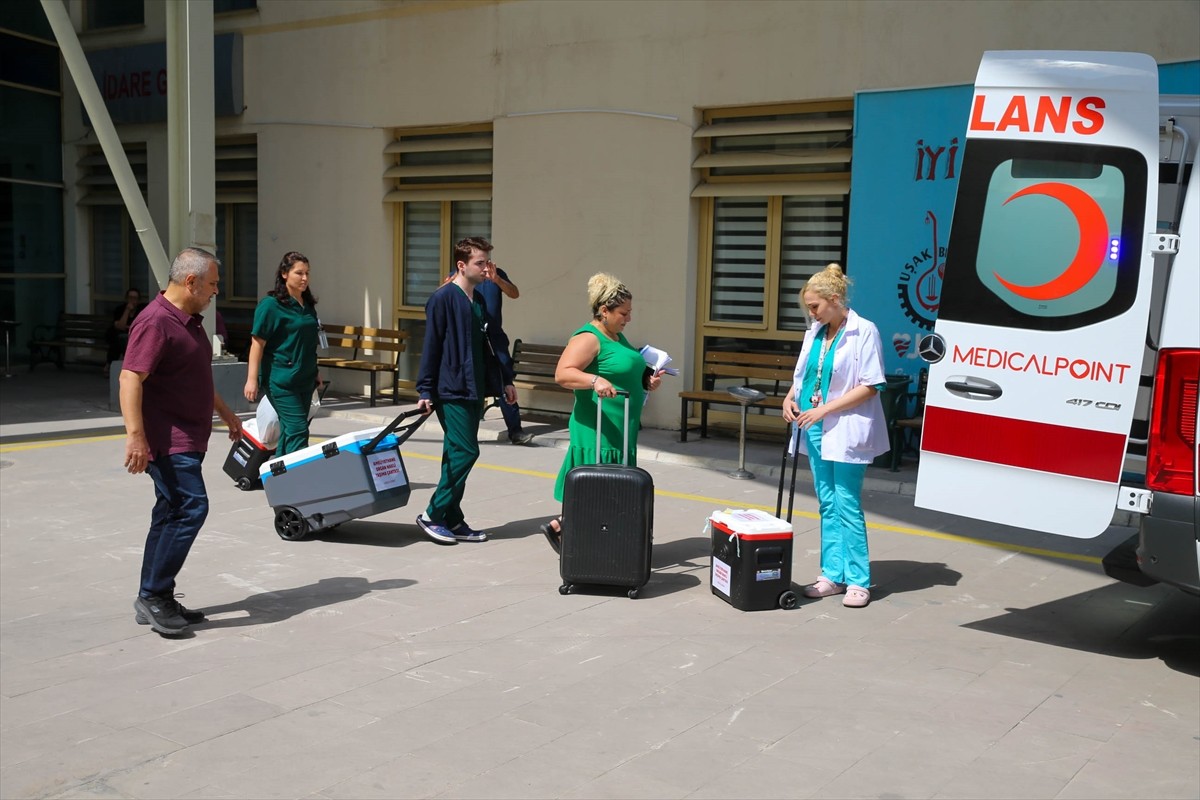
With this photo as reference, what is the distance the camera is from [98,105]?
12891 millimetres

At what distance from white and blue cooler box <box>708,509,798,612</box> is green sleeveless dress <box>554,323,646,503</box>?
2.71 ft

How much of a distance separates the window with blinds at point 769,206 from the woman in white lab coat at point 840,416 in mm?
5511

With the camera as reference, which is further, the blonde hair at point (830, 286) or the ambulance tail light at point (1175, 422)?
the blonde hair at point (830, 286)

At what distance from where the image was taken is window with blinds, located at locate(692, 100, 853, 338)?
39.9ft

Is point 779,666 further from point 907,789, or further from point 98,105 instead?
point 98,105

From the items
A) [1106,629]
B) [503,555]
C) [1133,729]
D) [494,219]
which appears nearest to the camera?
[1133,729]

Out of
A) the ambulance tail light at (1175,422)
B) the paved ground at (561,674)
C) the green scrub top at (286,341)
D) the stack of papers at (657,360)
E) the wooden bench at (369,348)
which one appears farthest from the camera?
the wooden bench at (369,348)

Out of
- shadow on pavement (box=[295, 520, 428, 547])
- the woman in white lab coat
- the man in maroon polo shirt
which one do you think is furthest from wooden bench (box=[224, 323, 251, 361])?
the woman in white lab coat

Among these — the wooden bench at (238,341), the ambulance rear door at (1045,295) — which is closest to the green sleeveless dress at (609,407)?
the ambulance rear door at (1045,295)

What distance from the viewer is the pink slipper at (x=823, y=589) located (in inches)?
273

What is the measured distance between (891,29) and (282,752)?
359 inches

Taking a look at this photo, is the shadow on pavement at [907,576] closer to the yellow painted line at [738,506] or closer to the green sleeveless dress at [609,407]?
the yellow painted line at [738,506]

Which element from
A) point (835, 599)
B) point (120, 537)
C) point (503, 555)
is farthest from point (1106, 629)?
point (120, 537)

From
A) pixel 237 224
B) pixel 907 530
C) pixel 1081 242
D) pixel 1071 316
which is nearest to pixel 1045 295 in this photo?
pixel 1071 316
